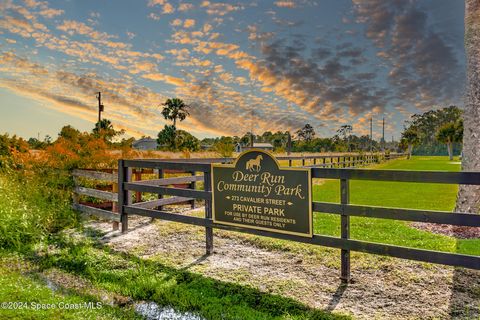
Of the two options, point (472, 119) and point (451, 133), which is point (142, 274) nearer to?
point (472, 119)

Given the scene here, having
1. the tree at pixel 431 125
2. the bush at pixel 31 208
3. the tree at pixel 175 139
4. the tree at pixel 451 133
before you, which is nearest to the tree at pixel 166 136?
the tree at pixel 175 139

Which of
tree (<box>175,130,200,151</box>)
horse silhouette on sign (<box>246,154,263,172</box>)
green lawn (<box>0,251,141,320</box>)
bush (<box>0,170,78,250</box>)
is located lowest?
green lawn (<box>0,251,141,320</box>)

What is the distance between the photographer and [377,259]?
560 cm

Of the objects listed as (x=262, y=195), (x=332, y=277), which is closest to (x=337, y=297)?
(x=332, y=277)

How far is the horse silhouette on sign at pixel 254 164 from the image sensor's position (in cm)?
516

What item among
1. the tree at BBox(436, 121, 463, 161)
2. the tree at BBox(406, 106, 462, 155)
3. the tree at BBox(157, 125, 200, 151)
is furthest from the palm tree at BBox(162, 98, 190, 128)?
the tree at BBox(406, 106, 462, 155)

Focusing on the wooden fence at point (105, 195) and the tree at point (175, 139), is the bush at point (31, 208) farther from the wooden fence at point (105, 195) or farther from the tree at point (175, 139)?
the tree at point (175, 139)

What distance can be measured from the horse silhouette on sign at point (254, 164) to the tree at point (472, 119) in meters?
5.68

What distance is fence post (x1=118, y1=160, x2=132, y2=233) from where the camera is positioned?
289 inches

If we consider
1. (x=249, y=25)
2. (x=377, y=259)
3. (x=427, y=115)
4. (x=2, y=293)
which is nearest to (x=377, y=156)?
(x=249, y=25)

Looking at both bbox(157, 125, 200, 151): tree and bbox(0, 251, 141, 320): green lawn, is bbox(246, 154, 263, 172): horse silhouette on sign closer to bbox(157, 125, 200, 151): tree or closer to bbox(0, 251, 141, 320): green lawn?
bbox(0, 251, 141, 320): green lawn

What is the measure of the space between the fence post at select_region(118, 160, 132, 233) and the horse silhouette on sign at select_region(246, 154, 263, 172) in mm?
3320

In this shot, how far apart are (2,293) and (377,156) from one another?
142ft

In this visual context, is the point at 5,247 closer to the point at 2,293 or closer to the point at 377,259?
the point at 2,293
